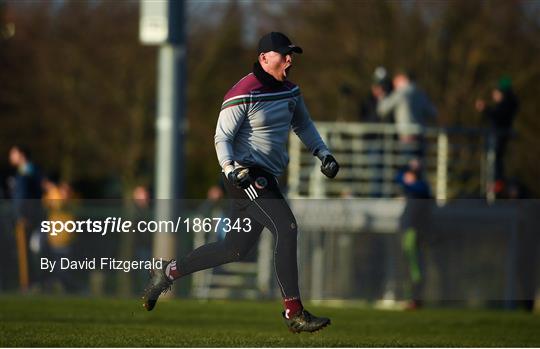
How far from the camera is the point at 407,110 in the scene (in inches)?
841

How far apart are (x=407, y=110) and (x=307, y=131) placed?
10.2 meters

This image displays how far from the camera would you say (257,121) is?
10727 millimetres

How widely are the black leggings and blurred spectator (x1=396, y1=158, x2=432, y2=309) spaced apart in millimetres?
Result: 8225

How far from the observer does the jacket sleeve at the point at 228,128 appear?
10.6 meters

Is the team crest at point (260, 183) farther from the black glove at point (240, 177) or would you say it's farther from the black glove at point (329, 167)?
the black glove at point (329, 167)

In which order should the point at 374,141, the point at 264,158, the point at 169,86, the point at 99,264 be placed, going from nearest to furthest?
1. the point at 264,158
2. the point at 99,264
3. the point at 169,86
4. the point at 374,141

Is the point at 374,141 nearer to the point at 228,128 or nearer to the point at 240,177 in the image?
the point at 228,128

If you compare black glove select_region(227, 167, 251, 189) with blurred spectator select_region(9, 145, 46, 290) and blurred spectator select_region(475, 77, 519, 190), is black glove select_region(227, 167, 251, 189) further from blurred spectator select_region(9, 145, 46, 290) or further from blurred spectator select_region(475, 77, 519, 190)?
blurred spectator select_region(475, 77, 519, 190)

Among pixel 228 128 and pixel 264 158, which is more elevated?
pixel 228 128

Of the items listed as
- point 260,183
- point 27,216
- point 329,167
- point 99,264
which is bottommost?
point 99,264

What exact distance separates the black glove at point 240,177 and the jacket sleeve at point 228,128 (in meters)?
0.13

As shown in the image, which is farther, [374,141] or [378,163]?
[378,163]

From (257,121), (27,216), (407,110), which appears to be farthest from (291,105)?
(407,110)

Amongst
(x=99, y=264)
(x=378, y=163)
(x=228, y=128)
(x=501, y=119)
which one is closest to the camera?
(x=228, y=128)
